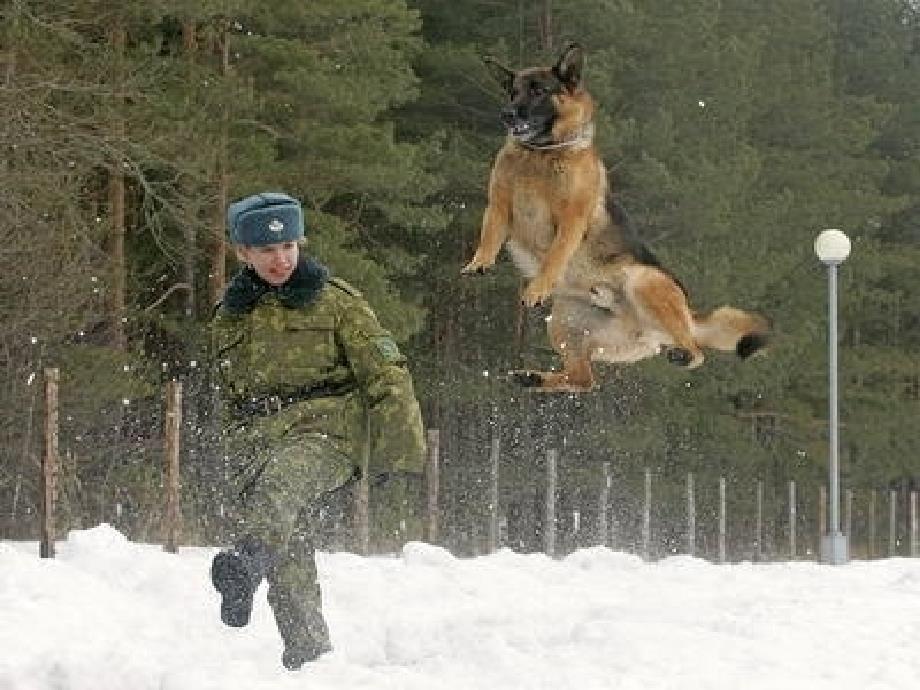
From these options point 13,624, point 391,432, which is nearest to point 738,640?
point 391,432

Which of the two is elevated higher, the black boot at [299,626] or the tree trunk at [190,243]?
the tree trunk at [190,243]

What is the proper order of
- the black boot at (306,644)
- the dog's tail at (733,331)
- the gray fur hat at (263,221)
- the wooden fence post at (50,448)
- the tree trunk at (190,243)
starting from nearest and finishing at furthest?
the dog's tail at (733,331)
the gray fur hat at (263,221)
the black boot at (306,644)
the wooden fence post at (50,448)
the tree trunk at (190,243)

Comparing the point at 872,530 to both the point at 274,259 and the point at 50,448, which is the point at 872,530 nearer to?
the point at 50,448

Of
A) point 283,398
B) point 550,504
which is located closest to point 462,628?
point 283,398

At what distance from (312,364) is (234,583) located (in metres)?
0.74

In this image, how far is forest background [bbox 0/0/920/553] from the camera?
17453 millimetres

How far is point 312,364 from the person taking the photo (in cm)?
609

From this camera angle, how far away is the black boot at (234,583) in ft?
19.5

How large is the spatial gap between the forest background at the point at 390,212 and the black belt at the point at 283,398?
7061 millimetres

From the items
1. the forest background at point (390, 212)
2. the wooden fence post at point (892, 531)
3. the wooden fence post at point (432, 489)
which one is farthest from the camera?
the wooden fence post at point (892, 531)

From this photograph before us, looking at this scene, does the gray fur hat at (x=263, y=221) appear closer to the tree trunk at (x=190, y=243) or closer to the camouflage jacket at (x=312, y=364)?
the camouflage jacket at (x=312, y=364)

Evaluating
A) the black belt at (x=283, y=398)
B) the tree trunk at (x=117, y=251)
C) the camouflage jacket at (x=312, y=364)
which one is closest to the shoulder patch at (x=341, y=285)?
the camouflage jacket at (x=312, y=364)

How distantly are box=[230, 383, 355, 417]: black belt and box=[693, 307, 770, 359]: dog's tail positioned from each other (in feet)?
4.13

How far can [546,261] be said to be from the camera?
5.26 metres
